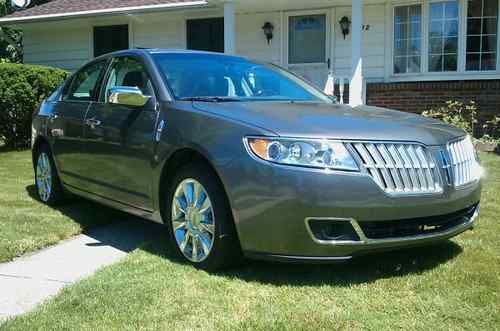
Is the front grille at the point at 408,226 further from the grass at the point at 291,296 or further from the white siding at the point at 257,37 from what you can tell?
the white siding at the point at 257,37

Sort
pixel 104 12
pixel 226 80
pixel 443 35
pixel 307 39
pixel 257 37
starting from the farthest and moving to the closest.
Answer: pixel 104 12 < pixel 257 37 < pixel 307 39 < pixel 443 35 < pixel 226 80

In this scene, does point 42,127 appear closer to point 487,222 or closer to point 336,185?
point 336,185

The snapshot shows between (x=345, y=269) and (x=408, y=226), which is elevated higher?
(x=408, y=226)

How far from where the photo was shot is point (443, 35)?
12477 mm

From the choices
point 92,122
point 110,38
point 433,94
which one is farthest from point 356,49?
point 110,38

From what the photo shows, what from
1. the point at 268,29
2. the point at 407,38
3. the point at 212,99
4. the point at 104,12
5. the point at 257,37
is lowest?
the point at 212,99

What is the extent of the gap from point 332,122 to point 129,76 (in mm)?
2011

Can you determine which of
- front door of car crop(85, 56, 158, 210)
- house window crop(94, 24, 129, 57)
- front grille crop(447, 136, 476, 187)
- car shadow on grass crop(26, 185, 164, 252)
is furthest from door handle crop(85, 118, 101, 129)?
house window crop(94, 24, 129, 57)

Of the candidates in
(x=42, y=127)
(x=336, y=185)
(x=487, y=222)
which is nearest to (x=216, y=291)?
(x=336, y=185)

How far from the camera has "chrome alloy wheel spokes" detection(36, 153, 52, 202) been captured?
620 centimetres

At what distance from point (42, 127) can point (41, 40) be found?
1232 centimetres

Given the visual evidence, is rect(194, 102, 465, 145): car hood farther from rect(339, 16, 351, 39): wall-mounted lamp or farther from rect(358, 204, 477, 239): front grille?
rect(339, 16, 351, 39): wall-mounted lamp

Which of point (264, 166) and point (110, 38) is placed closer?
point (264, 166)

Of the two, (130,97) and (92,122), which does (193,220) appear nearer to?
(130,97)
